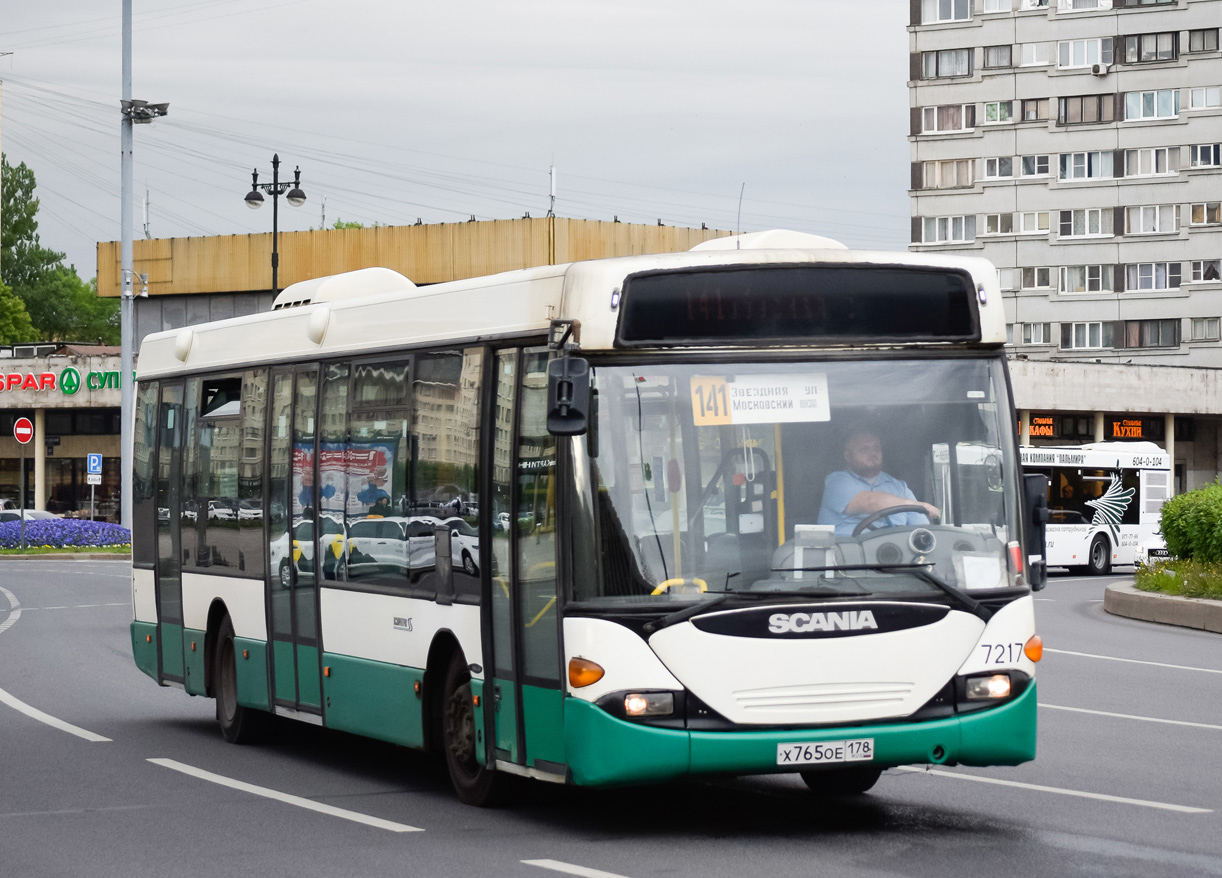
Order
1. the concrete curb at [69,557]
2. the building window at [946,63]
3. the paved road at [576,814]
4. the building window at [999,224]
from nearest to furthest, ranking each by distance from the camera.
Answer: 1. the paved road at [576,814]
2. the concrete curb at [69,557]
3. the building window at [999,224]
4. the building window at [946,63]

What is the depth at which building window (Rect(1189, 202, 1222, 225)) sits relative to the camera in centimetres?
8606

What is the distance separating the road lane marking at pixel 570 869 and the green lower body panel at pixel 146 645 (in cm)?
758

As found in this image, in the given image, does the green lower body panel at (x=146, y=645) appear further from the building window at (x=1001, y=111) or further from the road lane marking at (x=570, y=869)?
the building window at (x=1001, y=111)

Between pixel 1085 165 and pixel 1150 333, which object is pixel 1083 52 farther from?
pixel 1150 333

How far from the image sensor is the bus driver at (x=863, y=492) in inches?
348

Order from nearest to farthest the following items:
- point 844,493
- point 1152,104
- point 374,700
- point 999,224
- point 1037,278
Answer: point 844,493
point 374,700
point 1152,104
point 1037,278
point 999,224

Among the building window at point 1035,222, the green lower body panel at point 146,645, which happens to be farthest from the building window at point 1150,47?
the green lower body panel at point 146,645

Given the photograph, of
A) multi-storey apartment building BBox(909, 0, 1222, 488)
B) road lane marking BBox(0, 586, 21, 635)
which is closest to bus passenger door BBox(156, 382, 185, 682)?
road lane marking BBox(0, 586, 21, 635)

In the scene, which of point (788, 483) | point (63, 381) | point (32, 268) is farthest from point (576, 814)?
point (32, 268)

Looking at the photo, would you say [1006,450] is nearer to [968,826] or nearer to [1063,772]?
[968,826]

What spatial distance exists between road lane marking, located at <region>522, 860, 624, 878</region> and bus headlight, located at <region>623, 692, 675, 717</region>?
0.71 metres

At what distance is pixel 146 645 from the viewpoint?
1557 cm

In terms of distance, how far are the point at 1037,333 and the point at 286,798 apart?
82535 millimetres

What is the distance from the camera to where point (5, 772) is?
39.6 ft
